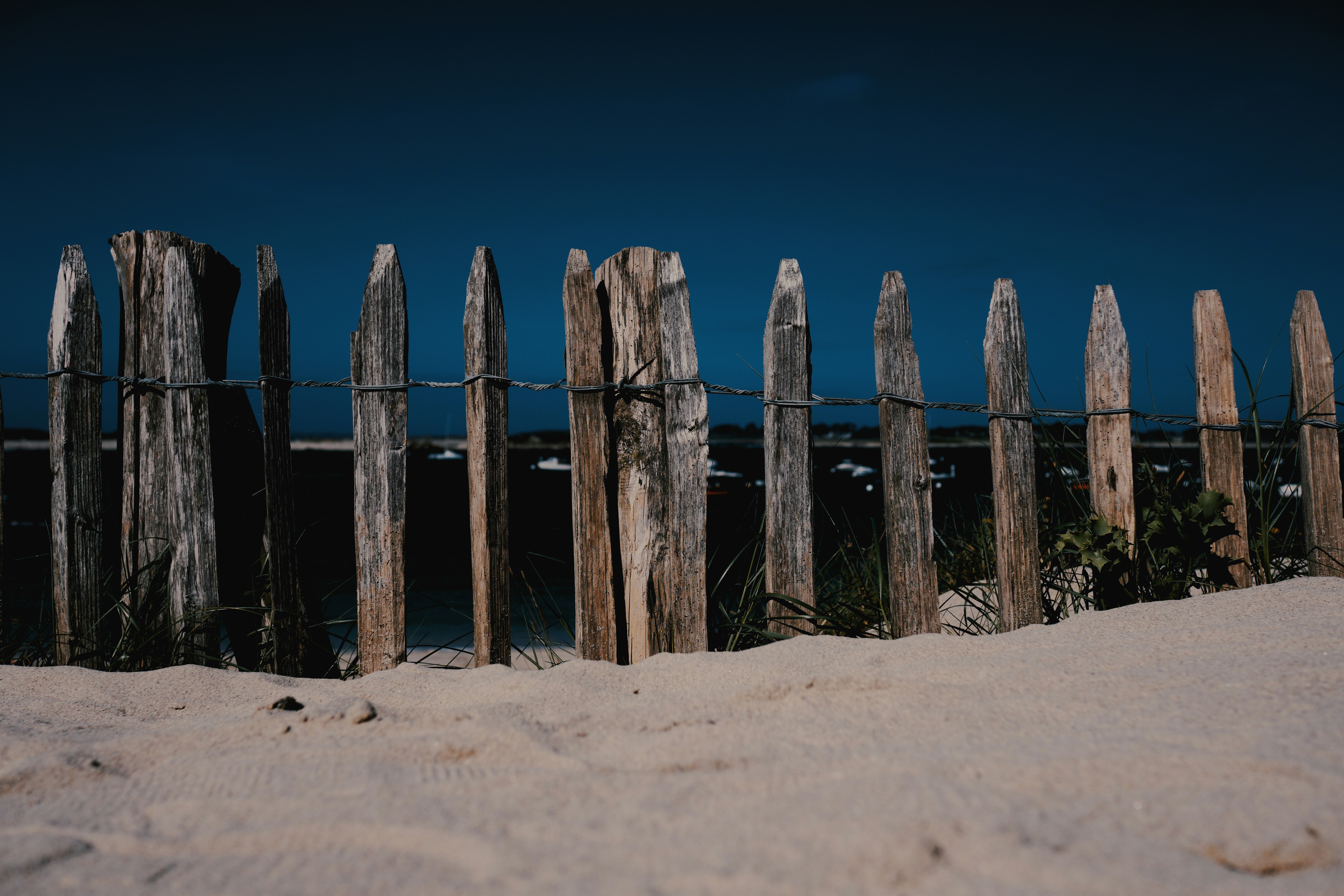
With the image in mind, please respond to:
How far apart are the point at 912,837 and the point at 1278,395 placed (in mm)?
3258

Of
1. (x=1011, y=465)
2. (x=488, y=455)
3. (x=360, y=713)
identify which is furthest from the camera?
(x=1011, y=465)

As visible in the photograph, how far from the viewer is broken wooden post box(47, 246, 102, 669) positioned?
2838mm

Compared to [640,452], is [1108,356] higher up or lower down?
higher up

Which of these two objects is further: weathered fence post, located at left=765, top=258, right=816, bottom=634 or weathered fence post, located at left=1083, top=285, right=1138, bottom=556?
weathered fence post, located at left=1083, top=285, right=1138, bottom=556

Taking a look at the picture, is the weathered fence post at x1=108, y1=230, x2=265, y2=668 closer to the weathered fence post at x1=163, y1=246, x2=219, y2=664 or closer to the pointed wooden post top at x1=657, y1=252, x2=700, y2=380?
the weathered fence post at x1=163, y1=246, x2=219, y2=664

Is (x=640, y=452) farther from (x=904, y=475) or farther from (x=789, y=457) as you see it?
(x=904, y=475)

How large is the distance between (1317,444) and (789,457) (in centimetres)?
263

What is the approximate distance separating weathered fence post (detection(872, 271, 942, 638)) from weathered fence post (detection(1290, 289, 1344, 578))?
1968 millimetres

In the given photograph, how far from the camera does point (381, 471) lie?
272 centimetres

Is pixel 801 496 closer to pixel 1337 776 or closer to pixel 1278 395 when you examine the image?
pixel 1337 776

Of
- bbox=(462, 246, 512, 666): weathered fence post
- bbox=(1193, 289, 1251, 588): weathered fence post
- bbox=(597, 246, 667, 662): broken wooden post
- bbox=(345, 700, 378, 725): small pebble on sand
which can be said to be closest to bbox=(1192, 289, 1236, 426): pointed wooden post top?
bbox=(1193, 289, 1251, 588): weathered fence post

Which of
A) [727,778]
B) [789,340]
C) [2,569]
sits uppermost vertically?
[789,340]

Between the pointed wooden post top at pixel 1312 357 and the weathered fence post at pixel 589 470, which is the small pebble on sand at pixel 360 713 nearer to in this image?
the weathered fence post at pixel 589 470

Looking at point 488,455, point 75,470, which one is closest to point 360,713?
point 488,455
